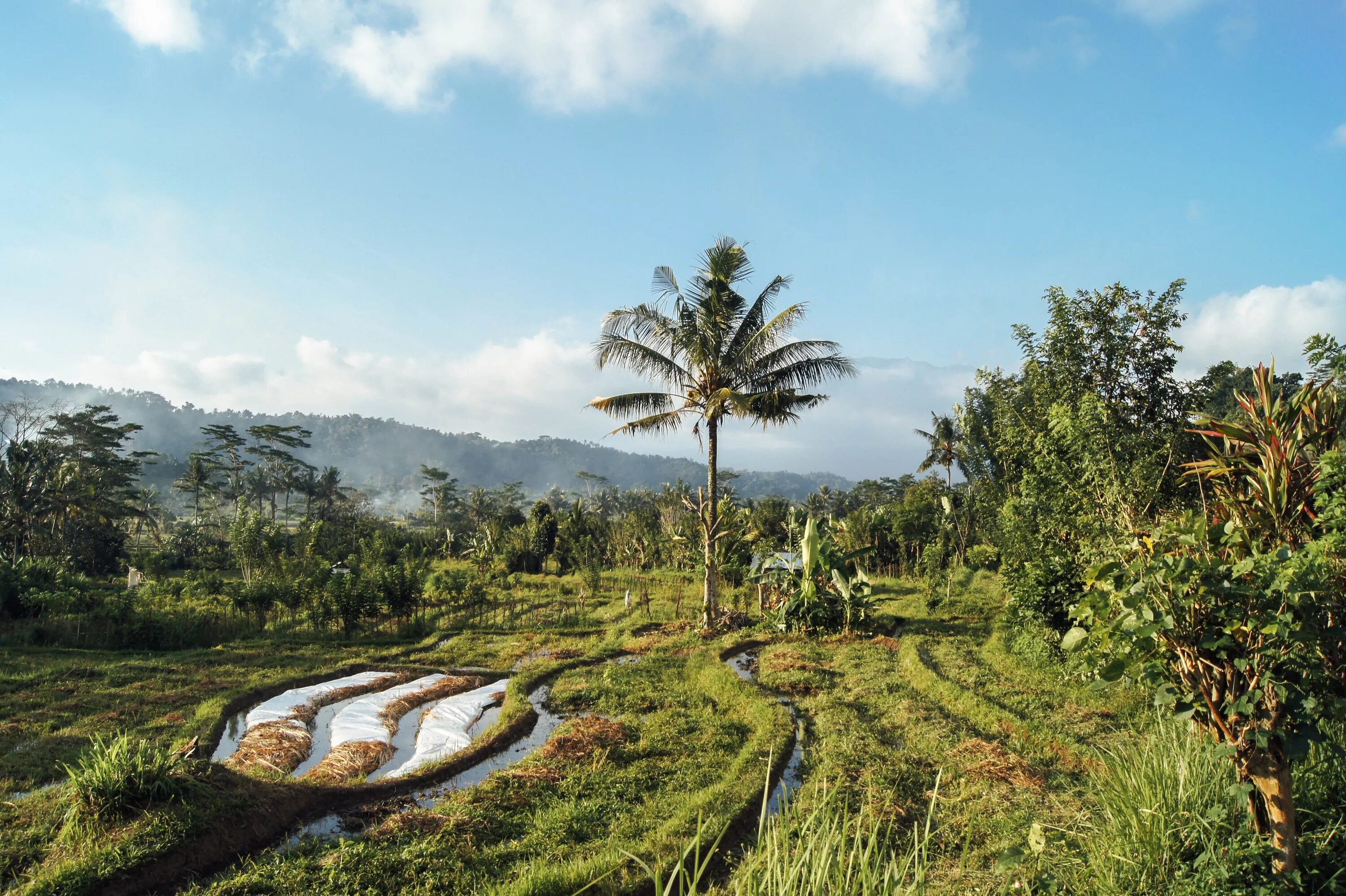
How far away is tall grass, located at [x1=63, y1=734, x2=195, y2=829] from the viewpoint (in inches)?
203

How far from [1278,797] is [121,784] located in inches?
305

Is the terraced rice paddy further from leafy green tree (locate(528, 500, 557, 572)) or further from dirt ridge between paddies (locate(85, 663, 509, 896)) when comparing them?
leafy green tree (locate(528, 500, 557, 572))

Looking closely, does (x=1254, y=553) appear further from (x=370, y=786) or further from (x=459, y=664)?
(x=459, y=664)

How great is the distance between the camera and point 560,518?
1280 inches

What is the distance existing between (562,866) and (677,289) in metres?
12.6

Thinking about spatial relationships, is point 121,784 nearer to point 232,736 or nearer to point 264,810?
point 264,810

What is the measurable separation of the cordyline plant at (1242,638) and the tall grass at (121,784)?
6.82 m

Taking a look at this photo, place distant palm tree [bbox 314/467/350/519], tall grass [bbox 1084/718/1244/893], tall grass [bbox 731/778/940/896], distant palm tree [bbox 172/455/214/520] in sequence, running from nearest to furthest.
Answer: tall grass [bbox 731/778/940/896]
tall grass [bbox 1084/718/1244/893]
distant palm tree [bbox 172/455/214/520]
distant palm tree [bbox 314/467/350/519]

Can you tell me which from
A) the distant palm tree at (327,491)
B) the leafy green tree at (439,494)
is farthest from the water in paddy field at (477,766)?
the leafy green tree at (439,494)

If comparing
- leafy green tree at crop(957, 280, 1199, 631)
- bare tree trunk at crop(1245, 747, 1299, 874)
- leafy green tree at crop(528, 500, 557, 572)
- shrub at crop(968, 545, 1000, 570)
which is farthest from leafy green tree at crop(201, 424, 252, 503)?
bare tree trunk at crop(1245, 747, 1299, 874)

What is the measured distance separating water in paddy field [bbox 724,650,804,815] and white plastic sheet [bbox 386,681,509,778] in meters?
3.85

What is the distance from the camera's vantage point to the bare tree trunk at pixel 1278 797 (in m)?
3.15

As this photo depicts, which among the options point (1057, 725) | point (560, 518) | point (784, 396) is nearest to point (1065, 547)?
point (1057, 725)

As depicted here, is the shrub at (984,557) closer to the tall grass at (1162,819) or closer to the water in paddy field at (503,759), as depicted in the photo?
the water in paddy field at (503,759)
